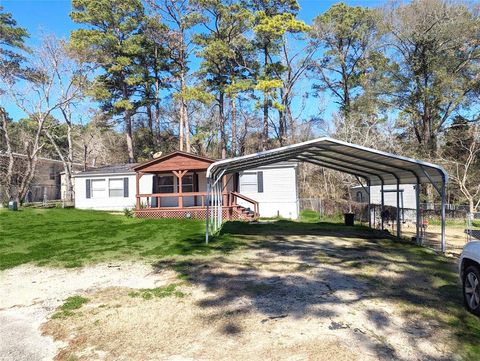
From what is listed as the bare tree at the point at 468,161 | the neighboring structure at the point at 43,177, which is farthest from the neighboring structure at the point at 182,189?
the bare tree at the point at 468,161

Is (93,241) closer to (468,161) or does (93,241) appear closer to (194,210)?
(194,210)

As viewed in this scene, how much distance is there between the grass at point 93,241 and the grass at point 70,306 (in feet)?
9.03

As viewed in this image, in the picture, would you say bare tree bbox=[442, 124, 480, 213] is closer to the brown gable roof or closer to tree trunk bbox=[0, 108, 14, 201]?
the brown gable roof

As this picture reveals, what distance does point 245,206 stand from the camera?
21016 millimetres

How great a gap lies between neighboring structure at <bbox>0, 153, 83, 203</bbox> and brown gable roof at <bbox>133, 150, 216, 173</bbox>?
16.4 meters

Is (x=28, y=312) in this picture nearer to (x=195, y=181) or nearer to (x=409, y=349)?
(x=409, y=349)

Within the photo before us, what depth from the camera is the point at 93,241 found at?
1148 centimetres

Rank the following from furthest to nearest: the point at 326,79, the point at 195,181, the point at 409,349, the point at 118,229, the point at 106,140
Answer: the point at 106,140 → the point at 326,79 → the point at 195,181 → the point at 118,229 → the point at 409,349

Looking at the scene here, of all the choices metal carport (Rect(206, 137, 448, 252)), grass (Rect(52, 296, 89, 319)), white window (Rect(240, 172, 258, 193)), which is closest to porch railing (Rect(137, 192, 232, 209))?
white window (Rect(240, 172, 258, 193))

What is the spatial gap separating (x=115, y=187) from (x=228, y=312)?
19.3 m

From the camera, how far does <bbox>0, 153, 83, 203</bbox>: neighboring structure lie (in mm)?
31094

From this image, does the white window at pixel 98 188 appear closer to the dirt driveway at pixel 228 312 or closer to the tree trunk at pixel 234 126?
the tree trunk at pixel 234 126

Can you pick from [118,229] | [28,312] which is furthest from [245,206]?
[28,312]

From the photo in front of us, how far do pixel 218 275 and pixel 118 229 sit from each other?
25.3ft
